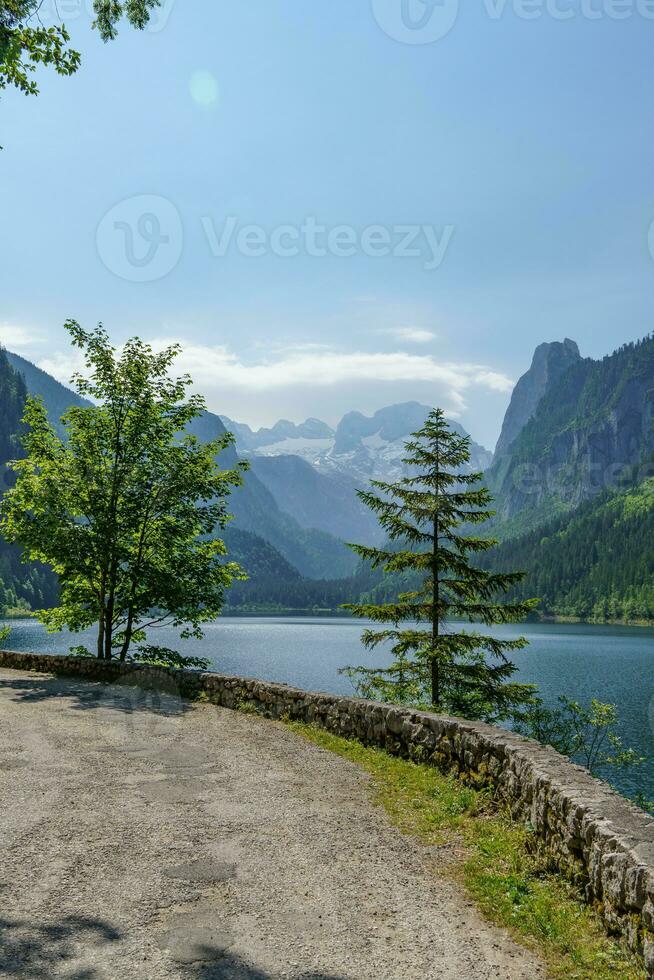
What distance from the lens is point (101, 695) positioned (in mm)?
18266

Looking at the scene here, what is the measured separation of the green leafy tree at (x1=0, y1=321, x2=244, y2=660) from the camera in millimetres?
22641

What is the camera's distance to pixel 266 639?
428ft

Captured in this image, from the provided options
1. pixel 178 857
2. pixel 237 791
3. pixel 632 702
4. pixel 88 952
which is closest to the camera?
pixel 88 952

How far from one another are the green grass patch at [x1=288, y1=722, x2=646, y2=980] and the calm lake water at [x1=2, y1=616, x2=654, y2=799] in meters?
22.5

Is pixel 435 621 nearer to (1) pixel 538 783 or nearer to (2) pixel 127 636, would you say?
(2) pixel 127 636

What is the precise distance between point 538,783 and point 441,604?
39.7ft

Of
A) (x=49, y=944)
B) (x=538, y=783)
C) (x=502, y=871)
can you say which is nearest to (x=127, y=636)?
(x=538, y=783)

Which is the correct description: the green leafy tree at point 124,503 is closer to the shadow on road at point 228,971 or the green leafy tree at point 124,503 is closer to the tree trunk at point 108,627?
the tree trunk at point 108,627

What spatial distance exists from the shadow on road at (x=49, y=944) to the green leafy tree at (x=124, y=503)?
17.0 metres

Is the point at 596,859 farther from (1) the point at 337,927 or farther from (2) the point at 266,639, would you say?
(2) the point at 266,639

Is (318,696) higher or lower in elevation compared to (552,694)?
higher

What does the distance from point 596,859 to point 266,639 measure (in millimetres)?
127110

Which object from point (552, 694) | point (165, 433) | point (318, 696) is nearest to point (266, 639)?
point (552, 694)

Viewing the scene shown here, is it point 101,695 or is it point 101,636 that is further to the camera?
point 101,636
